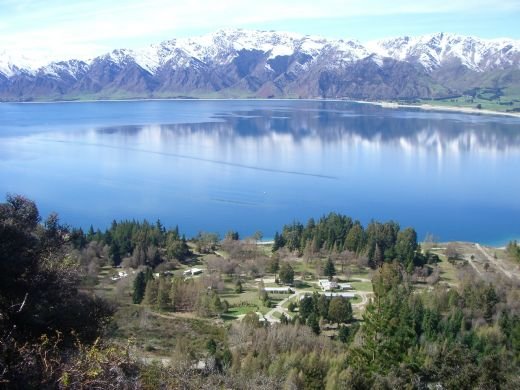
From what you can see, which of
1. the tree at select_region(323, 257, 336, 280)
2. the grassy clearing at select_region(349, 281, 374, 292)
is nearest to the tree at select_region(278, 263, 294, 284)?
the tree at select_region(323, 257, 336, 280)

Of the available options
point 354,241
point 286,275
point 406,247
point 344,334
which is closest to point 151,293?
point 286,275

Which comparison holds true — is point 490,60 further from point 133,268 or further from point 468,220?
point 133,268

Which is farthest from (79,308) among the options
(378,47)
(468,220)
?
(378,47)

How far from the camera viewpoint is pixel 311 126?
197 ft

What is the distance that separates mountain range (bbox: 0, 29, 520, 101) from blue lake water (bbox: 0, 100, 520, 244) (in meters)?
58.1

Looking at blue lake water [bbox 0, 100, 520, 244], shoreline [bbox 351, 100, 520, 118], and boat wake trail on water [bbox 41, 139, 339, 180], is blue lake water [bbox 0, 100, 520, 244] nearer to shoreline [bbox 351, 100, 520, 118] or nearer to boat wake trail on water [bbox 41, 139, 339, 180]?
boat wake trail on water [bbox 41, 139, 339, 180]

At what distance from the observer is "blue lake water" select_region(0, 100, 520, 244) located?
2589 cm

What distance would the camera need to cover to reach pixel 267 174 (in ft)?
113

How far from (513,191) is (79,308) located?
103ft

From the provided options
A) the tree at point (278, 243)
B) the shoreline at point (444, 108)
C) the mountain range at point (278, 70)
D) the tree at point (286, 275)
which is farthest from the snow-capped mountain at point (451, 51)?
the tree at point (286, 275)

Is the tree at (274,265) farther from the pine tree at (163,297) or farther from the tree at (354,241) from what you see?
the pine tree at (163,297)

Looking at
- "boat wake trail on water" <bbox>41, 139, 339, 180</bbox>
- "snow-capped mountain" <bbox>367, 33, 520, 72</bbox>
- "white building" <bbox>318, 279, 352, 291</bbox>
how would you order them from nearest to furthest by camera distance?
"white building" <bbox>318, 279, 352, 291</bbox> < "boat wake trail on water" <bbox>41, 139, 339, 180</bbox> < "snow-capped mountain" <bbox>367, 33, 520, 72</bbox>

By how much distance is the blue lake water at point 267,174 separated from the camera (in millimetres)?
25891

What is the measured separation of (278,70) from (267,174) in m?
102
